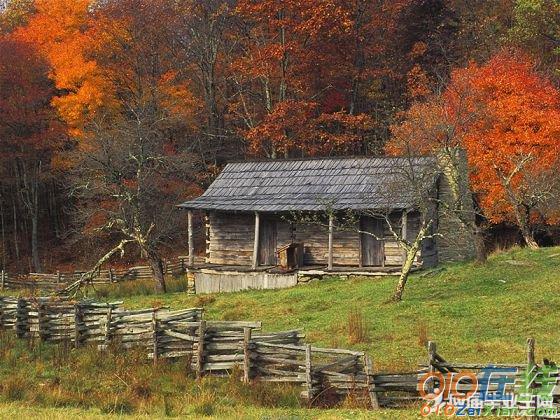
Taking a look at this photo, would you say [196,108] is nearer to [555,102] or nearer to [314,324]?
[555,102]

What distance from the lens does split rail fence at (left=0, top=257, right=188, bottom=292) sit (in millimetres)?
37031

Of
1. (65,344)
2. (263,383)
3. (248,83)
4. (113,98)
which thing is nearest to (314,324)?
(263,383)

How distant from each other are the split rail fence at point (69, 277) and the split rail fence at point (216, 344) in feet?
45.4

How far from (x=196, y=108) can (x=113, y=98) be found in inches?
208

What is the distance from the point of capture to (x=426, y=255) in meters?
29.0

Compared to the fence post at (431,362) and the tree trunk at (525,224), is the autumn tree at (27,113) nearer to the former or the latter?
the tree trunk at (525,224)

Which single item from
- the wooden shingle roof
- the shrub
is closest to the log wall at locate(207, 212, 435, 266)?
the wooden shingle roof

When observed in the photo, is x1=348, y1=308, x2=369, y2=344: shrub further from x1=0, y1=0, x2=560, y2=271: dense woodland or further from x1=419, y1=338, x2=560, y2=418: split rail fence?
x1=0, y1=0, x2=560, y2=271: dense woodland

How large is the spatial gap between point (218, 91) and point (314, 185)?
1901 cm

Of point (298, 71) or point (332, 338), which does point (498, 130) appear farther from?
point (332, 338)

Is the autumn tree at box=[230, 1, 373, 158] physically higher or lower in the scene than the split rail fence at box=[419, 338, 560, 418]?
higher

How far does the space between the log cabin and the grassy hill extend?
2.23 metres

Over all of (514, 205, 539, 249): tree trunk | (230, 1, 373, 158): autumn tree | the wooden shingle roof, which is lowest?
(514, 205, 539, 249): tree trunk

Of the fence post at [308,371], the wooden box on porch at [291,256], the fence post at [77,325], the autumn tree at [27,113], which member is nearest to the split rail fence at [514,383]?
the fence post at [308,371]
